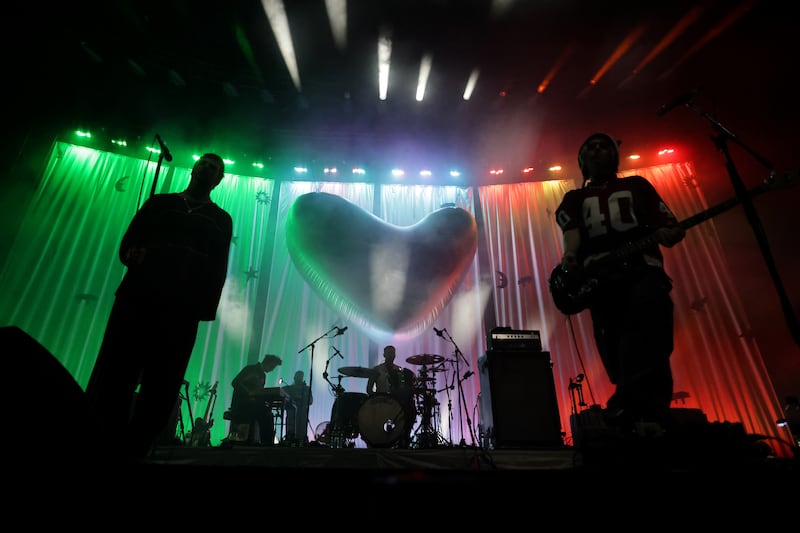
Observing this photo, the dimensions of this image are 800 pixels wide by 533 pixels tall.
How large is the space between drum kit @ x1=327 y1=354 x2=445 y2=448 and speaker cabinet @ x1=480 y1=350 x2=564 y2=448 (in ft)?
3.72

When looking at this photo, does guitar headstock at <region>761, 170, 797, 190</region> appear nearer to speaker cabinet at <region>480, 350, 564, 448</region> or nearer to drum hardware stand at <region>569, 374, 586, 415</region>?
speaker cabinet at <region>480, 350, 564, 448</region>

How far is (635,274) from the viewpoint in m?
1.86

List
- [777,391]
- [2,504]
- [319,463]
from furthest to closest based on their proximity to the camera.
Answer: [777,391]
[319,463]
[2,504]

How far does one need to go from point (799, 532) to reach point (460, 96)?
22.8 ft

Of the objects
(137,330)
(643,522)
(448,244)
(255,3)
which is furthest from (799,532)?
(255,3)

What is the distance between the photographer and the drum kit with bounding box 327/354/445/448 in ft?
15.4

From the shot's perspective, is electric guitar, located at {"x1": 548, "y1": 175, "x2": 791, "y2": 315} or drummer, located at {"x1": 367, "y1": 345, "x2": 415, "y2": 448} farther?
drummer, located at {"x1": 367, "y1": 345, "x2": 415, "y2": 448}

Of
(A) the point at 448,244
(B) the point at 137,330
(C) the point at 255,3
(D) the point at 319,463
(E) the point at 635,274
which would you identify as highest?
(C) the point at 255,3

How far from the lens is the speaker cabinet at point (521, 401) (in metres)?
4.11

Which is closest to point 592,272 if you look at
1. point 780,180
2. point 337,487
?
point 780,180

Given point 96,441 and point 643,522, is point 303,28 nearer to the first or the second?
point 96,441

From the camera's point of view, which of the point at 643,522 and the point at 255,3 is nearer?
the point at 643,522

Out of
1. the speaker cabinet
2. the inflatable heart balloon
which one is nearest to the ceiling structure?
the inflatable heart balloon

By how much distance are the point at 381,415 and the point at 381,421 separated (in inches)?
2.8
